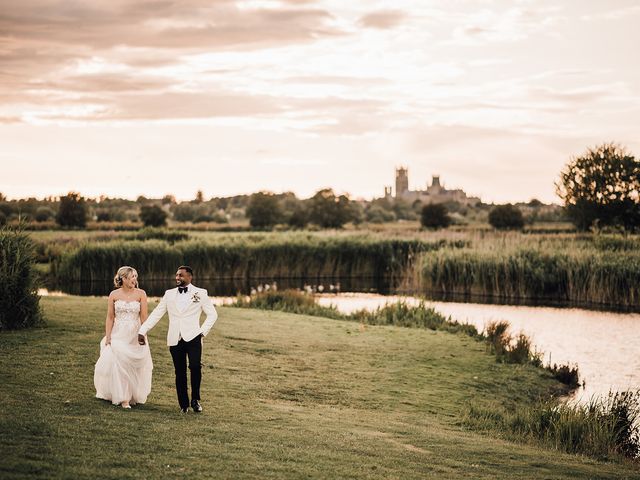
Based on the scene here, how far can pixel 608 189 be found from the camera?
2459 inches

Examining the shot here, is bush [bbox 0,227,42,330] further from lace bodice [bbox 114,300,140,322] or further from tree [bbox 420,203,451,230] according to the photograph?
tree [bbox 420,203,451,230]

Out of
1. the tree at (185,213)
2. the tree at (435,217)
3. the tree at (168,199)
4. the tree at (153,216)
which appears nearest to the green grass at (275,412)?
the tree at (153,216)

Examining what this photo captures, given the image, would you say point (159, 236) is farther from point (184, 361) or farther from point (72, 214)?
point (184, 361)

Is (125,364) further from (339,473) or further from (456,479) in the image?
(456,479)

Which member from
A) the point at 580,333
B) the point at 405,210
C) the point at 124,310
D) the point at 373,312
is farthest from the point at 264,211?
the point at 124,310

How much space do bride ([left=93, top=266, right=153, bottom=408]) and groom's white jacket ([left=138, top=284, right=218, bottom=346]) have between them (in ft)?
1.30

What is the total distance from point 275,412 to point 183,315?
8.12ft

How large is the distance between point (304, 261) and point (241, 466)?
4106 centimetres

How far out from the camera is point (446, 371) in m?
18.0

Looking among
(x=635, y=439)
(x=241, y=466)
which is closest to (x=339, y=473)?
(x=241, y=466)

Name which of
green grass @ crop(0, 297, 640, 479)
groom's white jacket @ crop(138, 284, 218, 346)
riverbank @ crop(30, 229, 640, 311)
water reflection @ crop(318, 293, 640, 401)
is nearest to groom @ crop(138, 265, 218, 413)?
groom's white jacket @ crop(138, 284, 218, 346)

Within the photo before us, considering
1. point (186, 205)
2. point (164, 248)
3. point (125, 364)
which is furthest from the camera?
point (186, 205)

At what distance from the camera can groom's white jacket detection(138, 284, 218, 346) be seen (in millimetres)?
Result: 10531

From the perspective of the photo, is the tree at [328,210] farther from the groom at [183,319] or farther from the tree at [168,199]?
the groom at [183,319]
